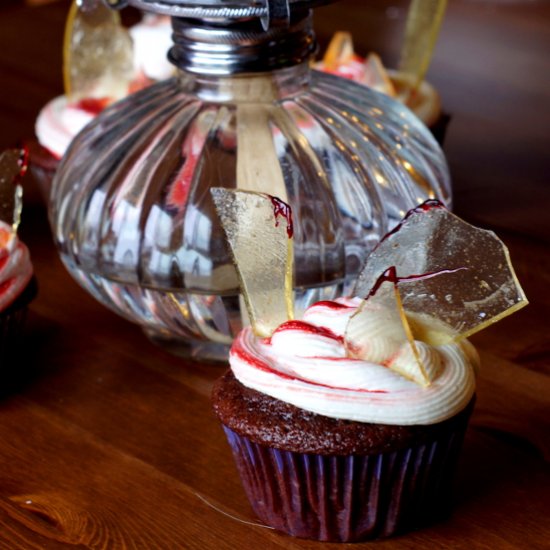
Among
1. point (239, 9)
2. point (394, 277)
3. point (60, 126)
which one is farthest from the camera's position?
point (60, 126)

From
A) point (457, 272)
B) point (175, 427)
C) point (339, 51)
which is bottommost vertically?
point (175, 427)

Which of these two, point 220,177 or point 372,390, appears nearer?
point 372,390

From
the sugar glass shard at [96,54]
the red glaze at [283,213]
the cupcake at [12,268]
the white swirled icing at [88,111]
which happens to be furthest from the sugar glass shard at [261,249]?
the sugar glass shard at [96,54]

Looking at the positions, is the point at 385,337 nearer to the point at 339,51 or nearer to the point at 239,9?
the point at 239,9

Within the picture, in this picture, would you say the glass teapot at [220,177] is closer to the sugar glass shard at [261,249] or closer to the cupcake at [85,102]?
the sugar glass shard at [261,249]

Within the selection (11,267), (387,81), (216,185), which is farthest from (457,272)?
(387,81)

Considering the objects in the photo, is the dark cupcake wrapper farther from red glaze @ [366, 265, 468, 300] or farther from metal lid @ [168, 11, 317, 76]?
Answer: red glaze @ [366, 265, 468, 300]

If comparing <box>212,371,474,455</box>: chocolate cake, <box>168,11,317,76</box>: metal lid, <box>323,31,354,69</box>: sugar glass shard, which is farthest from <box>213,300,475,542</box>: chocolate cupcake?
<box>323,31,354,69</box>: sugar glass shard

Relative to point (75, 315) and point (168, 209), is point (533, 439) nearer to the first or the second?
point (168, 209)
